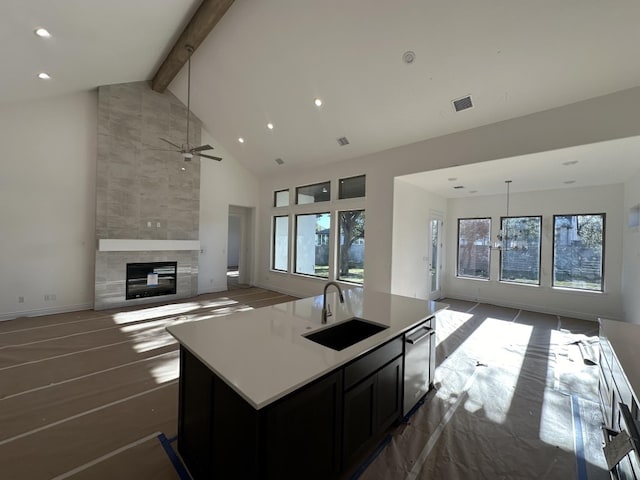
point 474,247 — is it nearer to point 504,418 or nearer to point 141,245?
point 504,418

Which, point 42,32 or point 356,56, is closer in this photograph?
point 42,32

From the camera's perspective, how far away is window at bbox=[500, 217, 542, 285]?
6246mm

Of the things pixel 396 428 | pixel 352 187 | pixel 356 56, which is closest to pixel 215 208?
pixel 352 187

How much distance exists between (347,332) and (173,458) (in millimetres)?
Result: 1534

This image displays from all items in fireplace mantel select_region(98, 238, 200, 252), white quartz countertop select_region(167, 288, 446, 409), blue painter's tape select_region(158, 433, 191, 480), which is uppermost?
fireplace mantel select_region(98, 238, 200, 252)

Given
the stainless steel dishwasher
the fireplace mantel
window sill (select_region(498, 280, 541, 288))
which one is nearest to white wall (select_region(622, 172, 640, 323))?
window sill (select_region(498, 280, 541, 288))

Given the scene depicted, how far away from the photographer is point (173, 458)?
1.96m

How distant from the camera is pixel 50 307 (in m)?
5.27

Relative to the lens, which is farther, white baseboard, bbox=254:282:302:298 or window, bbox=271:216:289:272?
window, bbox=271:216:289:272

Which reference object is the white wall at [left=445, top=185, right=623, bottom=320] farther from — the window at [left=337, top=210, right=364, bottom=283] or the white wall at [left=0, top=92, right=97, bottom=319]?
the white wall at [left=0, top=92, right=97, bottom=319]

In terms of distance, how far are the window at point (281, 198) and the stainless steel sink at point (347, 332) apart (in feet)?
18.7

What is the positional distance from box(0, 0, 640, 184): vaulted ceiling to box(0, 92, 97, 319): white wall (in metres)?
0.42

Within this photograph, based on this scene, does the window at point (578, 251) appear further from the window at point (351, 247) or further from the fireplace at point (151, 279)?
the fireplace at point (151, 279)

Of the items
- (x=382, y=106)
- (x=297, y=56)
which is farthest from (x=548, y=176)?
(x=297, y=56)
